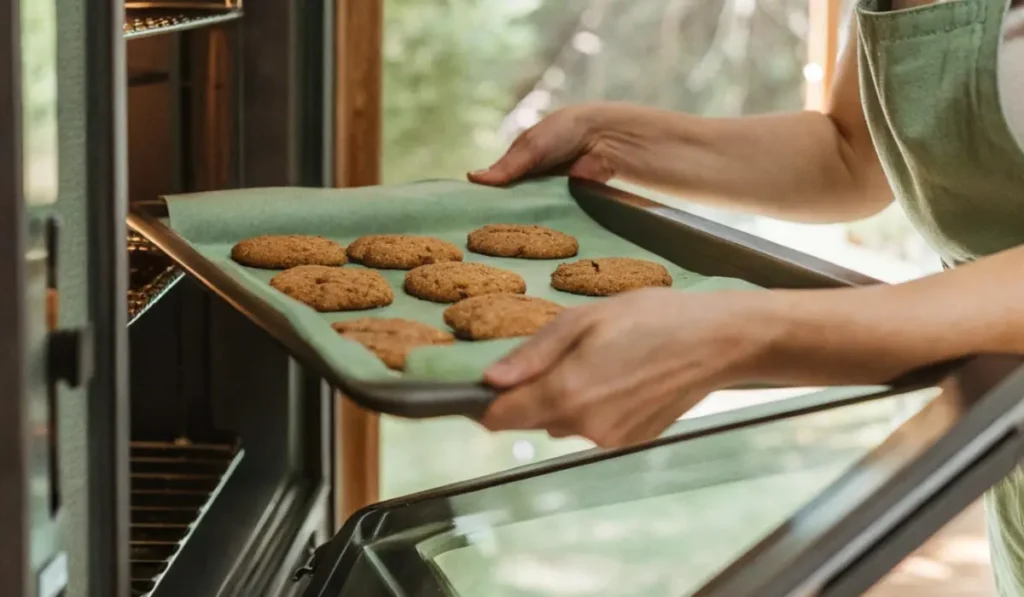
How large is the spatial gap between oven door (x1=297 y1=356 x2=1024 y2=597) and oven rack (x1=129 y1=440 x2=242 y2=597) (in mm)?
310

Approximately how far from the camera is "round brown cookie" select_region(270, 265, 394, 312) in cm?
104

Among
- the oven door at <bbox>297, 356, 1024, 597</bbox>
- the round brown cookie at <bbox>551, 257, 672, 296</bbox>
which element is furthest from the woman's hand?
the oven door at <bbox>297, 356, 1024, 597</bbox>

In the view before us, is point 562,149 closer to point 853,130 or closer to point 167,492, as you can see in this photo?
point 853,130

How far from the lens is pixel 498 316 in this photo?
934 mm

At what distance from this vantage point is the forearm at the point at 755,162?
1.36m

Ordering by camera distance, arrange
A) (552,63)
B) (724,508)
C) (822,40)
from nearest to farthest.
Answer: (724,508) → (552,63) → (822,40)

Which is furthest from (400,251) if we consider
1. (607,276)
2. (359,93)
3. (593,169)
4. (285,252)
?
(359,93)

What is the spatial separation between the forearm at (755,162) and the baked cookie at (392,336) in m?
0.58

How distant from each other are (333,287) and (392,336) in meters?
0.22

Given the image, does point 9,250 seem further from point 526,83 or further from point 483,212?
point 526,83

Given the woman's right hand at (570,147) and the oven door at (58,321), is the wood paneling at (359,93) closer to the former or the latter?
the woman's right hand at (570,147)

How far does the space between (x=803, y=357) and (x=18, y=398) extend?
459 millimetres

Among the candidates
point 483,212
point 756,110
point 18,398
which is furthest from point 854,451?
point 756,110

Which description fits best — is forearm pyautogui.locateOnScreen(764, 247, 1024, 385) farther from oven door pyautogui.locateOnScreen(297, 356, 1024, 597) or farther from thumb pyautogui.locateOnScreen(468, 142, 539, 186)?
thumb pyautogui.locateOnScreen(468, 142, 539, 186)
